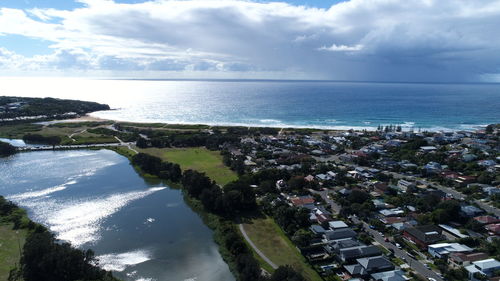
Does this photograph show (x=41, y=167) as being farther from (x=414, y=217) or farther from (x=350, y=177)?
(x=414, y=217)

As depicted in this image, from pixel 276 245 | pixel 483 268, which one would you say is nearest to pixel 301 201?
pixel 276 245

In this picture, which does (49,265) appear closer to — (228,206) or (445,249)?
(228,206)

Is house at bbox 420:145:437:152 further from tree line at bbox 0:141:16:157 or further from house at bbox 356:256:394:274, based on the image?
tree line at bbox 0:141:16:157

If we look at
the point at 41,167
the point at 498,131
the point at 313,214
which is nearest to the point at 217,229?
the point at 313,214

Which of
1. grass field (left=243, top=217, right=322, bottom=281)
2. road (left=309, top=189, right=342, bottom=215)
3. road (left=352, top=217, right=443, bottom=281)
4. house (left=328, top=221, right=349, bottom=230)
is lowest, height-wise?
grass field (left=243, top=217, right=322, bottom=281)

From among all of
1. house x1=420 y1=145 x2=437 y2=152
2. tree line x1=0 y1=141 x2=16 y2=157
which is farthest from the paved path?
tree line x1=0 y1=141 x2=16 y2=157

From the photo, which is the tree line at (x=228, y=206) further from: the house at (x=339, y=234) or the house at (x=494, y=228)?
the house at (x=494, y=228)
